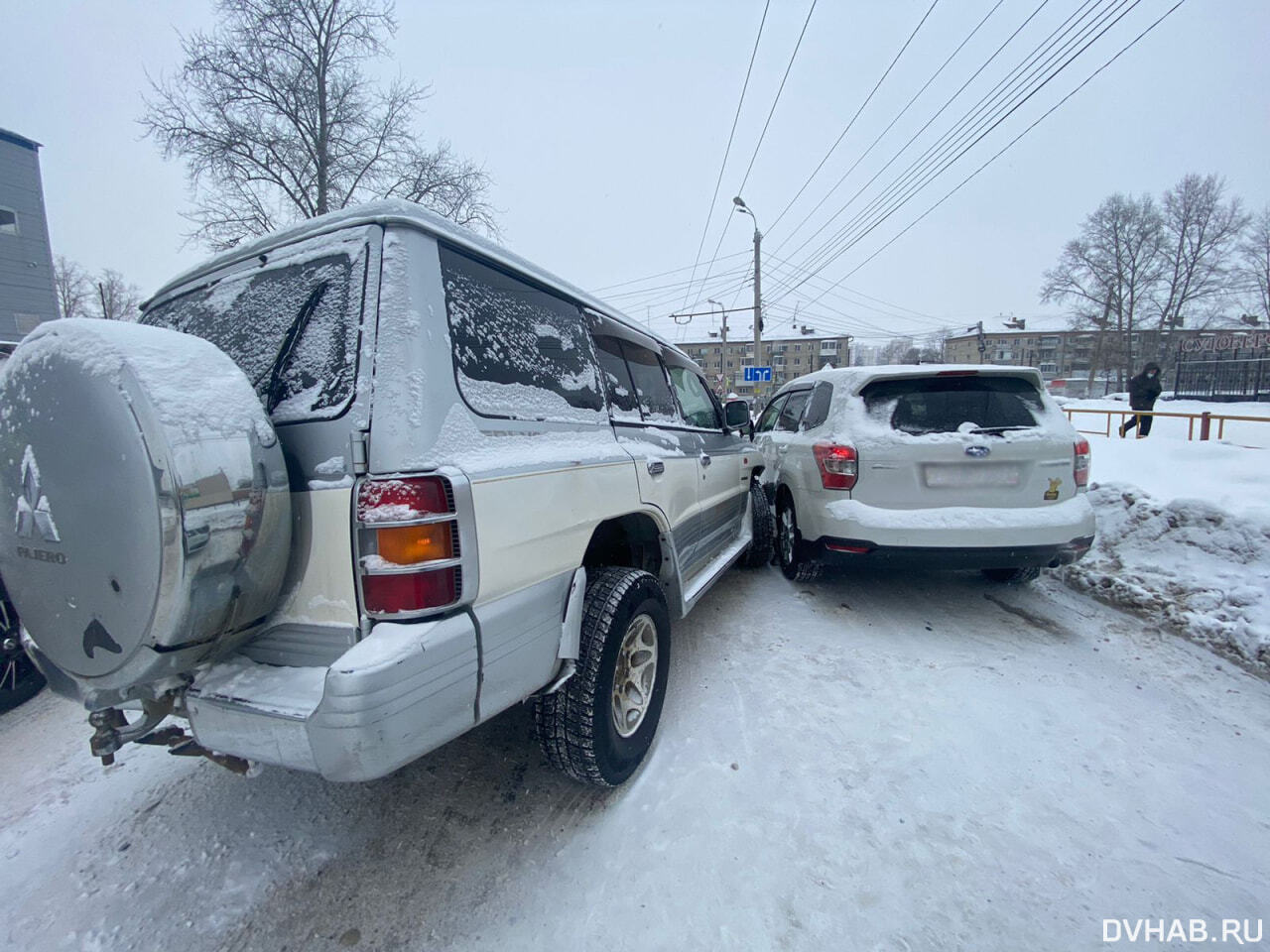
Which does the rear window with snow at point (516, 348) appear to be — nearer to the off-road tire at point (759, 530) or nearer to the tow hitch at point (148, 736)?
the tow hitch at point (148, 736)

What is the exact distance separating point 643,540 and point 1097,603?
138 inches

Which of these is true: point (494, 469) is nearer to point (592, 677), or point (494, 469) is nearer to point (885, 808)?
point (592, 677)

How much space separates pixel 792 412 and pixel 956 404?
1.68 m

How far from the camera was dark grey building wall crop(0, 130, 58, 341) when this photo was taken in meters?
17.6

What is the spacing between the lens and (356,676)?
1259 millimetres

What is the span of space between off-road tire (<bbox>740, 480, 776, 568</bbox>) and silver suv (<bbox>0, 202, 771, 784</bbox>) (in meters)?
3.15

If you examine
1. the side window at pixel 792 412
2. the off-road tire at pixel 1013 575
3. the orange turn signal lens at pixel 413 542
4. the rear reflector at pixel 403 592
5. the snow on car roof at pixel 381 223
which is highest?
the snow on car roof at pixel 381 223

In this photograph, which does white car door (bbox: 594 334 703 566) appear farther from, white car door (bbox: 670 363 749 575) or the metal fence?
the metal fence

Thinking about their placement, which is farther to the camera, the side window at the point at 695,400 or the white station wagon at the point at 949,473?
the side window at the point at 695,400

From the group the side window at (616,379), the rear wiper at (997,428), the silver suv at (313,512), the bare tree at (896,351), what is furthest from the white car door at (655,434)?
the bare tree at (896,351)

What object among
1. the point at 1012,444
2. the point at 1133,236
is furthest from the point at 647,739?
the point at 1133,236

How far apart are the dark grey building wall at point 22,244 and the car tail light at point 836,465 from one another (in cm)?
2396

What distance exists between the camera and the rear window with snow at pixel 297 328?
1.54 meters

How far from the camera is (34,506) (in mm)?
1402
